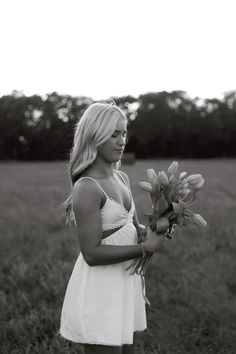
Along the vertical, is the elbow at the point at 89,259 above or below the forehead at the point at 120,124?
below

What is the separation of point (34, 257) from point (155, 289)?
197cm

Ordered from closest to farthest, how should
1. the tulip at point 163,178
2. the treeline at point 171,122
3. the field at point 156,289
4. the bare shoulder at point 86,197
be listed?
the bare shoulder at point 86,197, the tulip at point 163,178, the field at point 156,289, the treeline at point 171,122

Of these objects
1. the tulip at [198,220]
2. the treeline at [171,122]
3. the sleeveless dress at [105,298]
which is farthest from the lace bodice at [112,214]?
the treeline at [171,122]

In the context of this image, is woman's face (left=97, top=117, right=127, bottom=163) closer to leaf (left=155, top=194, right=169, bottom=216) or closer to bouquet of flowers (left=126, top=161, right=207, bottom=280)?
bouquet of flowers (left=126, top=161, right=207, bottom=280)

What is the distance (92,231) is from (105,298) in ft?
1.12

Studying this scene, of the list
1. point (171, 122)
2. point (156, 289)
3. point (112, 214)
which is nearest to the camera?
point (112, 214)

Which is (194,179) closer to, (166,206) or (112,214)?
(166,206)

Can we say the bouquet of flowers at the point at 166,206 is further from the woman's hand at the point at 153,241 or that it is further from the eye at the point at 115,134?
the eye at the point at 115,134

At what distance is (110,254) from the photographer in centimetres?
220

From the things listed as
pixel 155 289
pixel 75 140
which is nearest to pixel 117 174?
pixel 75 140

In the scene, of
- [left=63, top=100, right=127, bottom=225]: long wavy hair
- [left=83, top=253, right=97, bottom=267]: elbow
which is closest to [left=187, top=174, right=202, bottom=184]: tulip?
[left=63, top=100, right=127, bottom=225]: long wavy hair

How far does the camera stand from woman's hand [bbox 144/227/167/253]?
2.23m

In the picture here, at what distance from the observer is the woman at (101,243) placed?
2.19m

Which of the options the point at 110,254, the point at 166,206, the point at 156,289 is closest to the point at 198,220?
the point at 166,206
